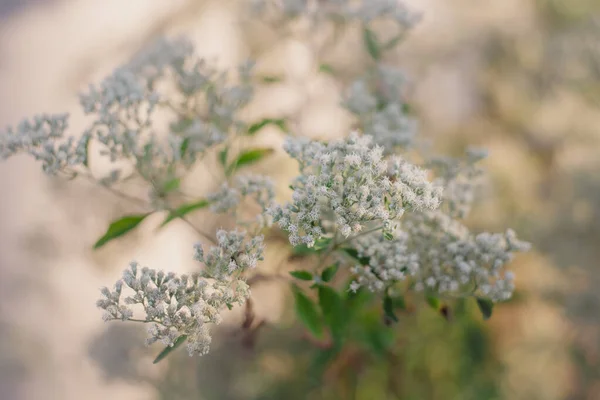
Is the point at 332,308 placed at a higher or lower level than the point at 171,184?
lower

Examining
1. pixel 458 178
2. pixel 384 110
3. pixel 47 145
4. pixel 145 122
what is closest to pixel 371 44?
pixel 384 110

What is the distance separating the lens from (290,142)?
20.0 inches

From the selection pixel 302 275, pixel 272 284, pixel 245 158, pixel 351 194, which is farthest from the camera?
pixel 272 284

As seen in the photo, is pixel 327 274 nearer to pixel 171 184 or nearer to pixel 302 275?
pixel 302 275

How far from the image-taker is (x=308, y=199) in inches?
17.5

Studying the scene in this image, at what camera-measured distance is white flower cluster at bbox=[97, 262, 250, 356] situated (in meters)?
0.44

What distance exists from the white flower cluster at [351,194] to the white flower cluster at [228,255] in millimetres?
39

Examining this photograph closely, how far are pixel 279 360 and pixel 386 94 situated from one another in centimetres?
55

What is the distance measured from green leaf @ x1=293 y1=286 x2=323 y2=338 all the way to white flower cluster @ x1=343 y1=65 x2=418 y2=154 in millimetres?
206

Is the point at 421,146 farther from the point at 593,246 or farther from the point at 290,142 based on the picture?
the point at 593,246

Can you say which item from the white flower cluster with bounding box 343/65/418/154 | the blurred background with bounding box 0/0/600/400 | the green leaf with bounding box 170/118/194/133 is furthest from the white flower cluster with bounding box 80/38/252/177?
the blurred background with bounding box 0/0/600/400

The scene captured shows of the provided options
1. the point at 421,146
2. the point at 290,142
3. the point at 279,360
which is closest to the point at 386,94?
the point at 421,146

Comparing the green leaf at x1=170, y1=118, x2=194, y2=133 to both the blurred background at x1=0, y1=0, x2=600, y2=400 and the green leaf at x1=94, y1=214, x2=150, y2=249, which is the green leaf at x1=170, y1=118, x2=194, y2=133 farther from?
the blurred background at x1=0, y1=0, x2=600, y2=400

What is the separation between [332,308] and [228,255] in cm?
17
